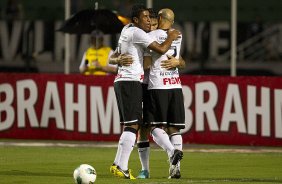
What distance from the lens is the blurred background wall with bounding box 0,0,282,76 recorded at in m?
32.4

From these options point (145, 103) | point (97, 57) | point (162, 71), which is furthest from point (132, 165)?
point (97, 57)

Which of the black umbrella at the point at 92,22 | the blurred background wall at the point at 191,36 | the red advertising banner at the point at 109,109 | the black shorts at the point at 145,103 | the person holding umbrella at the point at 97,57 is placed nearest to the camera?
the black shorts at the point at 145,103

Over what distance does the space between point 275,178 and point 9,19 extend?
Answer: 19.7 metres

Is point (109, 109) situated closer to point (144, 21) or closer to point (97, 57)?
point (97, 57)

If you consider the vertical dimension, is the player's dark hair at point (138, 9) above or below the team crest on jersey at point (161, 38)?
above

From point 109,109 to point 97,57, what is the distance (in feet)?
4.10

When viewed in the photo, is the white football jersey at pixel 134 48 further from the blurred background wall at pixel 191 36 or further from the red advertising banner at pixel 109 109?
the blurred background wall at pixel 191 36

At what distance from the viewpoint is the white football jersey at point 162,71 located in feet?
50.4

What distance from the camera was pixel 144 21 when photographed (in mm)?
15125

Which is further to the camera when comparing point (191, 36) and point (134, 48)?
point (191, 36)

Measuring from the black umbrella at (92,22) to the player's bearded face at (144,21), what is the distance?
803 cm

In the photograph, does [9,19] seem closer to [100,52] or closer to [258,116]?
[100,52]

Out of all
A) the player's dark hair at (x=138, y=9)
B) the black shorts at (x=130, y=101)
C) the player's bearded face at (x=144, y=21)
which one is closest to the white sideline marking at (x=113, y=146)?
the black shorts at (x=130, y=101)

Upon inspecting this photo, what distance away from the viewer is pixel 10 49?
112ft
